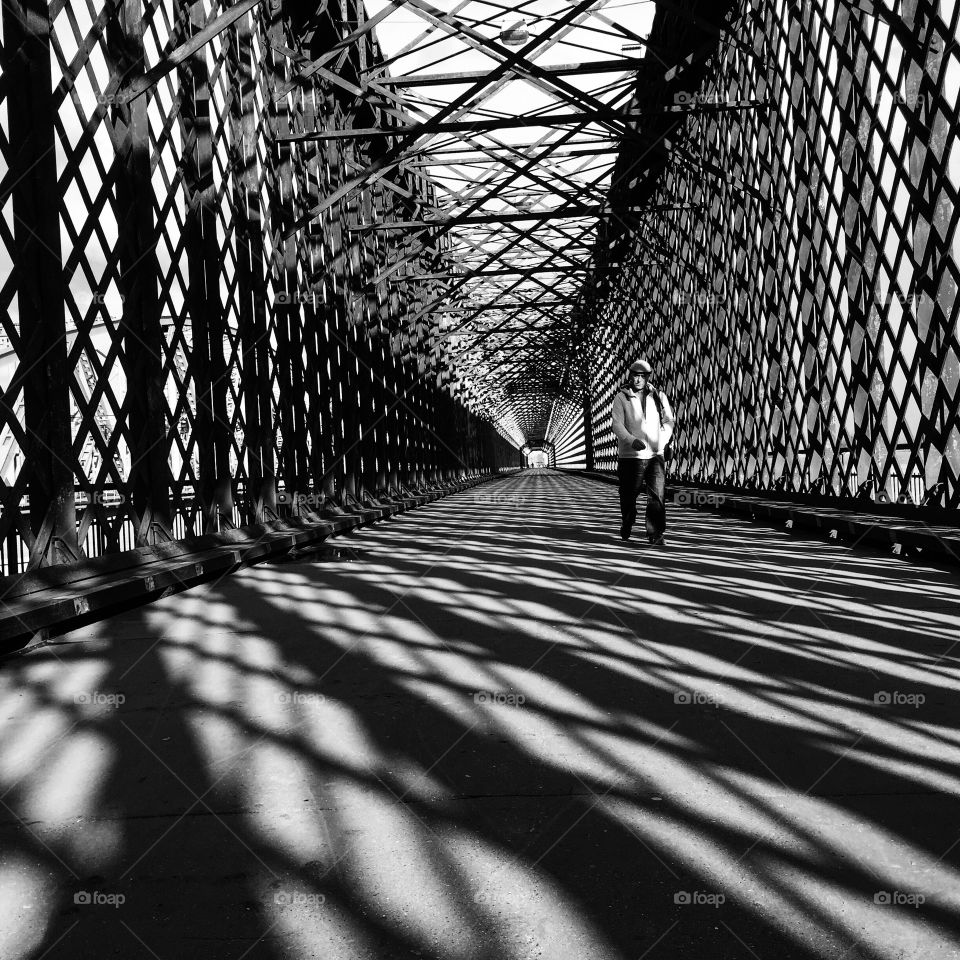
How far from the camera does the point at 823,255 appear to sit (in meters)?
11.8

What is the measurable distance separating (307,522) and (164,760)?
25.9ft

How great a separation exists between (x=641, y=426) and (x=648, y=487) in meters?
0.64

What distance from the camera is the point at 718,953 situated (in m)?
2.01

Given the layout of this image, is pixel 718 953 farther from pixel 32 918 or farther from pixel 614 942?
→ pixel 32 918

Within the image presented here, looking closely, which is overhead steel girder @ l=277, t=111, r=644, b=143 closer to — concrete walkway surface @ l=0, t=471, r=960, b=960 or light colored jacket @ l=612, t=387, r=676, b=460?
light colored jacket @ l=612, t=387, r=676, b=460

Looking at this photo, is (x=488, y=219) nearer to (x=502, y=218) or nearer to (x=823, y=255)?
(x=502, y=218)

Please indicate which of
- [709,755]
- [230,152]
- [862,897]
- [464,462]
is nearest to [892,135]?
[230,152]

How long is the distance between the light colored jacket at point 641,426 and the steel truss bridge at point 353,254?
2.35 meters

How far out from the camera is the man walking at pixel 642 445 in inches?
377

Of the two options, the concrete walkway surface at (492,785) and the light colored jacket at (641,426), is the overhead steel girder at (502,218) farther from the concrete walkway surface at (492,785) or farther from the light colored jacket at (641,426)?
the concrete walkway surface at (492,785)

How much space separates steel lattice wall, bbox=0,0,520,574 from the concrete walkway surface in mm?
1424

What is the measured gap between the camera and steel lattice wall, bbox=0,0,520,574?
5.73m

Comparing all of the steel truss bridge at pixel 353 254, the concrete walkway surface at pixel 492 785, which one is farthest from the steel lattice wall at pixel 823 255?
the concrete walkway surface at pixel 492 785

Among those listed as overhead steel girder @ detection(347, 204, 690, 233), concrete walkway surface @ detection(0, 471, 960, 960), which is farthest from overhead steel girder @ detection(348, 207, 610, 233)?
concrete walkway surface @ detection(0, 471, 960, 960)
